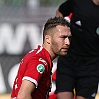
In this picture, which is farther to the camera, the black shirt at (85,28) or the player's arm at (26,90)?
the black shirt at (85,28)

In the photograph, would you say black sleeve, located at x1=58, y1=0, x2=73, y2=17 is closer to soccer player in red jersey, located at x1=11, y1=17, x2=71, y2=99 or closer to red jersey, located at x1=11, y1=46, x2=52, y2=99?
soccer player in red jersey, located at x1=11, y1=17, x2=71, y2=99

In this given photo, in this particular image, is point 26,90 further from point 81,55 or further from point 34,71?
point 81,55

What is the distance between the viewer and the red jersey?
11.3 feet

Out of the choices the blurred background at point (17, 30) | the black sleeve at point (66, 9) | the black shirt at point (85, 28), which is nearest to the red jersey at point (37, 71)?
the black shirt at point (85, 28)

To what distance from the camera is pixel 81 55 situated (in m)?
5.38

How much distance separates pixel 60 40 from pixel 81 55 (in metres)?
1.60

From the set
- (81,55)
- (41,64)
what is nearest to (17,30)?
(81,55)

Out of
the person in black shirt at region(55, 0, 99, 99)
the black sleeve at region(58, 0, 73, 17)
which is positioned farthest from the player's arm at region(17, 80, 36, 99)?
the black sleeve at region(58, 0, 73, 17)

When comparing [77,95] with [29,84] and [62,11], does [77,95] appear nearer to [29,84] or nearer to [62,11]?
[62,11]

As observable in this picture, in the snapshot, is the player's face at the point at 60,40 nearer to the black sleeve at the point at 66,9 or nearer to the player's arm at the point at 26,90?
the player's arm at the point at 26,90

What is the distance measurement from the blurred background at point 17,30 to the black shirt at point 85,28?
5.95ft

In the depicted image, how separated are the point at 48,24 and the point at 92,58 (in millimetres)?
1671

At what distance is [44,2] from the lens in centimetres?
Answer: 725

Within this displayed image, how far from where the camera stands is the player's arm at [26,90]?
334cm
